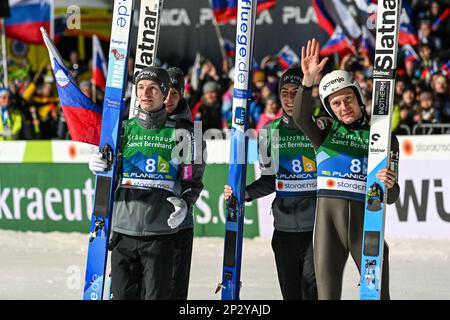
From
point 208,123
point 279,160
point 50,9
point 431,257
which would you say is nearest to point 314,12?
point 208,123

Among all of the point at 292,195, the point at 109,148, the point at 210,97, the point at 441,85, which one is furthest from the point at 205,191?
the point at 109,148

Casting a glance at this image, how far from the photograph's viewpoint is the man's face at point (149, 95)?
7.41 meters

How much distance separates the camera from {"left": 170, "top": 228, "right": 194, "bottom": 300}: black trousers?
759 cm

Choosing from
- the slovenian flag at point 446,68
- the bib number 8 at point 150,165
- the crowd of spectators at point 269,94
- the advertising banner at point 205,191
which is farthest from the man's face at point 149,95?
the slovenian flag at point 446,68

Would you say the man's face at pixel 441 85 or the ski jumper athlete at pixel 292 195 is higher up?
the man's face at pixel 441 85

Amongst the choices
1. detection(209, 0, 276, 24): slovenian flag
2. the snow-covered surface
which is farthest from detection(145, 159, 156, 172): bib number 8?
detection(209, 0, 276, 24): slovenian flag

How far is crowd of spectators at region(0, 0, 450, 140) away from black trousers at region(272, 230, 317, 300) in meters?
5.75

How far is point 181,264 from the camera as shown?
7672 mm

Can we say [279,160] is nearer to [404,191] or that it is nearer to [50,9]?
[404,191]

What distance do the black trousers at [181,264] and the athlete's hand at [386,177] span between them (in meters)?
1.48

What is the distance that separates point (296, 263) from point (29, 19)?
11.5m

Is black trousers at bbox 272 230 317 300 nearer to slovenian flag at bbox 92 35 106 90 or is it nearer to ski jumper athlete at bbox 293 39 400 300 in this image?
ski jumper athlete at bbox 293 39 400 300

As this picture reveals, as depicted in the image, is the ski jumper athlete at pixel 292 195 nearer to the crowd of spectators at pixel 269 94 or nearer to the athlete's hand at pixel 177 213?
the athlete's hand at pixel 177 213

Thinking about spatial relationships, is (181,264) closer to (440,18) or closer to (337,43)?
(337,43)
